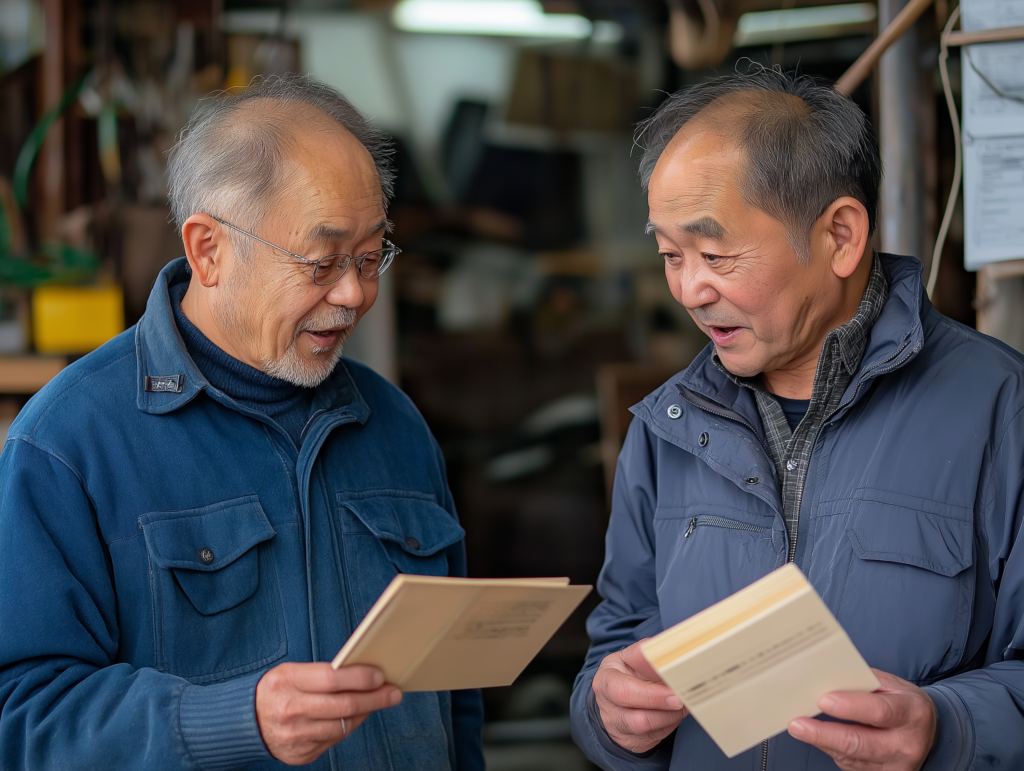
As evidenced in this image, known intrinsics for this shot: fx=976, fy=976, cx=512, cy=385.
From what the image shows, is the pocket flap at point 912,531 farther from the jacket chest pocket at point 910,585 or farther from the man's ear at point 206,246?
the man's ear at point 206,246

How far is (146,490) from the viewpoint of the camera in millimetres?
1594

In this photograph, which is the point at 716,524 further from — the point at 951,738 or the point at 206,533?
the point at 206,533

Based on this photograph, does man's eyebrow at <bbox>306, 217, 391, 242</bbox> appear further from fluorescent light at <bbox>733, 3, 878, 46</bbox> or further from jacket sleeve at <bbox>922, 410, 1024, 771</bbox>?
fluorescent light at <bbox>733, 3, 878, 46</bbox>

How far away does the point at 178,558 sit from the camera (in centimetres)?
158

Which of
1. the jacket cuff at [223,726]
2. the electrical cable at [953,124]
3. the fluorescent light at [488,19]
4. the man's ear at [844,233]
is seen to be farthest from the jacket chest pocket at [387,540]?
the fluorescent light at [488,19]

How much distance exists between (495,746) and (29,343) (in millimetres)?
2576

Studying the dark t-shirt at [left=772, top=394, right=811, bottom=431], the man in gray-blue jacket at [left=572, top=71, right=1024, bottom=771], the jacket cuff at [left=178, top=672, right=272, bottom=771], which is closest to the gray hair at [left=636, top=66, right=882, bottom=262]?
the man in gray-blue jacket at [left=572, top=71, right=1024, bottom=771]

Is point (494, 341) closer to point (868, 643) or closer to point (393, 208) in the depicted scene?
point (393, 208)

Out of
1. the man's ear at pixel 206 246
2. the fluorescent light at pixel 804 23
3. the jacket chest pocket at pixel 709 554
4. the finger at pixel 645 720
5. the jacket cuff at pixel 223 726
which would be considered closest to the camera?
the jacket cuff at pixel 223 726

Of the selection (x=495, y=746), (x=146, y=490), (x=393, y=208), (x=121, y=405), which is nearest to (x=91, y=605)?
(x=146, y=490)

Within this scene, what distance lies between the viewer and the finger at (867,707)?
1227 millimetres

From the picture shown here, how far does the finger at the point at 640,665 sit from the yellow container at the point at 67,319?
1659 mm

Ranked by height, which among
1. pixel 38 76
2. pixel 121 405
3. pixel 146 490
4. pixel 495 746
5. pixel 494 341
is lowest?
pixel 495 746

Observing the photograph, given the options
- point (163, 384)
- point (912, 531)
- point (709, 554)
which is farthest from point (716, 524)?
point (163, 384)
